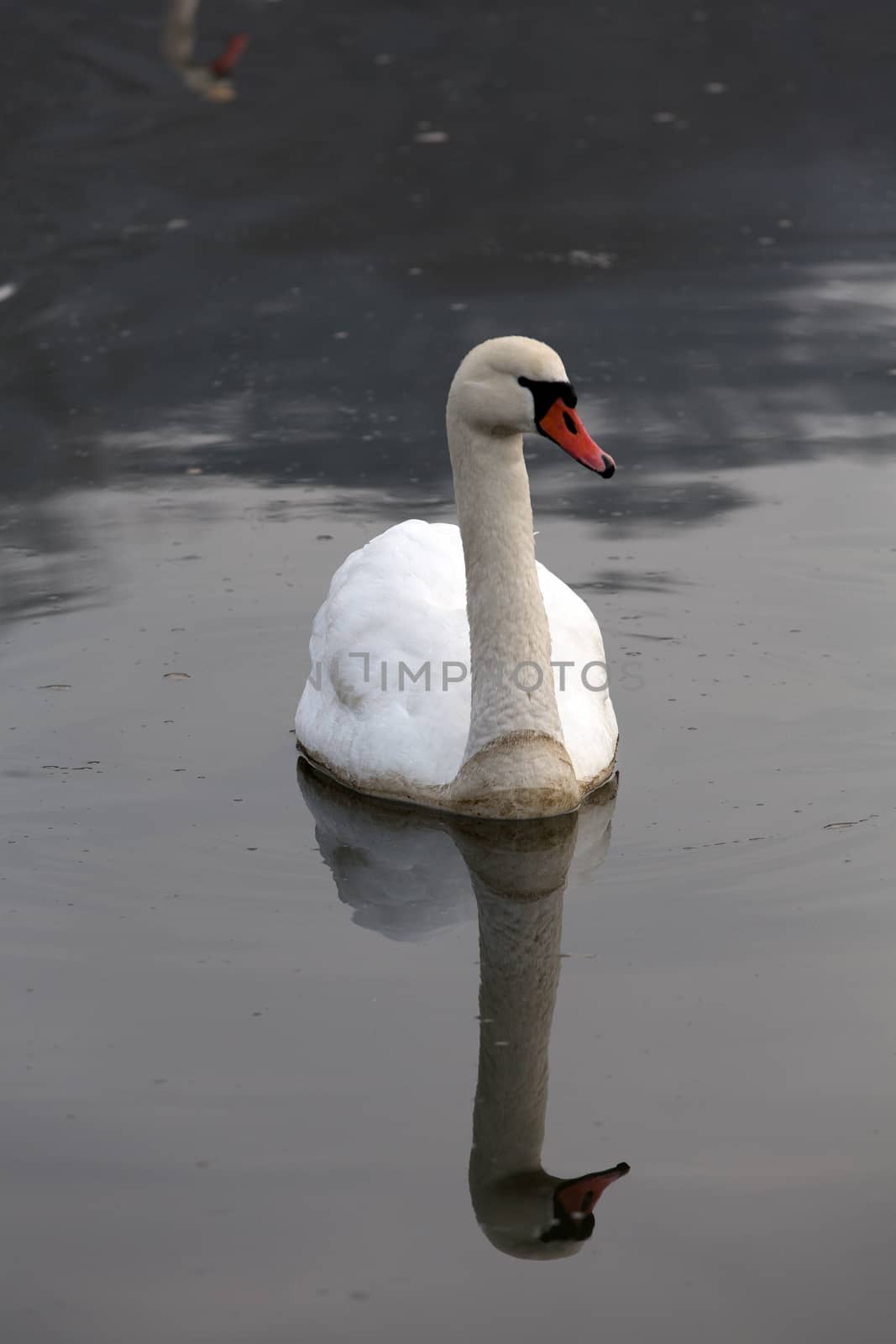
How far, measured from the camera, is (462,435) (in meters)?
7.37

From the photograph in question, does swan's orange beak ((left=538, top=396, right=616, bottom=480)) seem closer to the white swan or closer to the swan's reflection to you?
the white swan

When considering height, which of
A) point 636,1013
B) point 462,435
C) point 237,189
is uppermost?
point 462,435

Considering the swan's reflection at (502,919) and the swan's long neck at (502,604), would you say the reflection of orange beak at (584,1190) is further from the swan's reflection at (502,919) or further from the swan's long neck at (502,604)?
the swan's long neck at (502,604)

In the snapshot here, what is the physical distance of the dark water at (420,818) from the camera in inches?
206

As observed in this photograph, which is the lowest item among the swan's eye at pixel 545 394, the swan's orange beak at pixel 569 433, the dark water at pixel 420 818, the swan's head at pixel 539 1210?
the dark water at pixel 420 818

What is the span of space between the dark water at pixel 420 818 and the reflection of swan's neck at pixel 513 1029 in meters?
0.02

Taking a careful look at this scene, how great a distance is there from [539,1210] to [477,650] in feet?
8.66

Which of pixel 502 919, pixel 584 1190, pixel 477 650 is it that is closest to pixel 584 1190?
pixel 584 1190

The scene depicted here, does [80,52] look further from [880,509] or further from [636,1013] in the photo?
[636,1013]

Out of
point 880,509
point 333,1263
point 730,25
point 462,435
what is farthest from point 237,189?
point 333,1263

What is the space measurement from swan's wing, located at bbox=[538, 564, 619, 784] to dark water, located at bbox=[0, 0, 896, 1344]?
182mm

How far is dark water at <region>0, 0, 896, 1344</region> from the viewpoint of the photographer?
5.22 meters

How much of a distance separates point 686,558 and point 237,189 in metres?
7.68

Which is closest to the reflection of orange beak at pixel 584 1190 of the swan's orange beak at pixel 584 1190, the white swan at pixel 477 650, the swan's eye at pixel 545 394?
the swan's orange beak at pixel 584 1190
